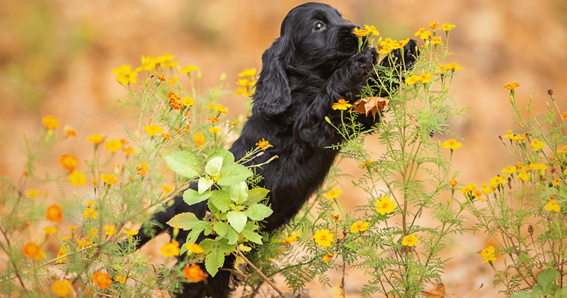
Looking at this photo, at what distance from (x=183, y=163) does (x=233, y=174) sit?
0.25m

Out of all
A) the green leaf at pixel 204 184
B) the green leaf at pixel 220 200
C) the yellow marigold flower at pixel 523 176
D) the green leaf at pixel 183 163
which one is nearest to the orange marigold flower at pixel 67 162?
the green leaf at pixel 183 163

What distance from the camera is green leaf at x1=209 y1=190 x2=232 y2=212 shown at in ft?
6.40

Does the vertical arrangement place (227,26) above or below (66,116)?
above

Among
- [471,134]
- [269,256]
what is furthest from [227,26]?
[269,256]

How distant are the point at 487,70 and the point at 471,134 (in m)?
1.17

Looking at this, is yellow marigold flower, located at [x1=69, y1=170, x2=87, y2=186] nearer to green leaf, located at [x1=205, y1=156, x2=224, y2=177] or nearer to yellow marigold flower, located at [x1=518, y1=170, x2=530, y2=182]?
green leaf, located at [x1=205, y1=156, x2=224, y2=177]

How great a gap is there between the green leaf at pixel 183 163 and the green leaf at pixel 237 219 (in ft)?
0.83

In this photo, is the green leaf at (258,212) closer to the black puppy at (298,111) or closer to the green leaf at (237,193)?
the green leaf at (237,193)

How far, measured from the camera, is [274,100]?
7.86ft

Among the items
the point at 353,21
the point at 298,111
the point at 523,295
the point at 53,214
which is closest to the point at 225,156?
the point at 298,111

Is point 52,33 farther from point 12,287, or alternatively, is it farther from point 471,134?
point 471,134

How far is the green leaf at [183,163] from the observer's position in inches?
72.8

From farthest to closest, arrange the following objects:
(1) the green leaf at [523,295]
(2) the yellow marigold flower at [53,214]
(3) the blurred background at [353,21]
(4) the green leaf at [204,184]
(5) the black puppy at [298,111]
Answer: (3) the blurred background at [353,21], (5) the black puppy at [298,111], (4) the green leaf at [204,184], (1) the green leaf at [523,295], (2) the yellow marigold flower at [53,214]

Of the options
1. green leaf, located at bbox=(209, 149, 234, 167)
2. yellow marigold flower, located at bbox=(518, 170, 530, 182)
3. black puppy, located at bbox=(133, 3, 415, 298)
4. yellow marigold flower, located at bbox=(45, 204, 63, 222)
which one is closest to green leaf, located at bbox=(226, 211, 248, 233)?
green leaf, located at bbox=(209, 149, 234, 167)
